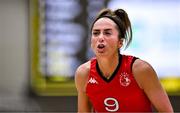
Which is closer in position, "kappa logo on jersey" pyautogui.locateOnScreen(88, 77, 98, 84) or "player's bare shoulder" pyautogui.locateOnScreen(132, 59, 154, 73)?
"player's bare shoulder" pyautogui.locateOnScreen(132, 59, 154, 73)

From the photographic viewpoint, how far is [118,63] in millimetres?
3281

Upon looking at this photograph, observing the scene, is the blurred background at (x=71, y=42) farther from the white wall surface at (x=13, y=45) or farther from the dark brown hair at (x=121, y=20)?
Answer: the dark brown hair at (x=121, y=20)

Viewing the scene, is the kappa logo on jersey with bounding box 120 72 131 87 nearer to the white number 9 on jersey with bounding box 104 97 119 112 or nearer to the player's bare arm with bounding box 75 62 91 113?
the white number 9 on jersey with bounding box 104 97 119 112

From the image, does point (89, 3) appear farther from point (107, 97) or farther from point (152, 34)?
point (107, 97)

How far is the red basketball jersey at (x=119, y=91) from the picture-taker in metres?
3.19

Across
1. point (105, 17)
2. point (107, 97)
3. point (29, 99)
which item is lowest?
point (29, 99)

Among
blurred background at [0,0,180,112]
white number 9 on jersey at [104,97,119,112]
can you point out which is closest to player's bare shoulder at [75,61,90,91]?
white number 9 on jersey at [104,97,119,112]

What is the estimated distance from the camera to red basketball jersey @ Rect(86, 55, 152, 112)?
10.5 feet

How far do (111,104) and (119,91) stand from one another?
0.10 meters

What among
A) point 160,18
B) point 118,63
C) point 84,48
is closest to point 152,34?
point 160,18

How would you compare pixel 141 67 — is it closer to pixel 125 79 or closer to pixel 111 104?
pixel 125 79

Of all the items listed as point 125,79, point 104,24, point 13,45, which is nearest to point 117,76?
point 125,79

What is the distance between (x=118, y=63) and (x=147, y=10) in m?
3.17

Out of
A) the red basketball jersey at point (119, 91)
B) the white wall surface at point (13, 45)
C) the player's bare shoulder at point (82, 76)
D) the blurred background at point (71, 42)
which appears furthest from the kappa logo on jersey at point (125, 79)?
the white wall surface at point (13, 45)
